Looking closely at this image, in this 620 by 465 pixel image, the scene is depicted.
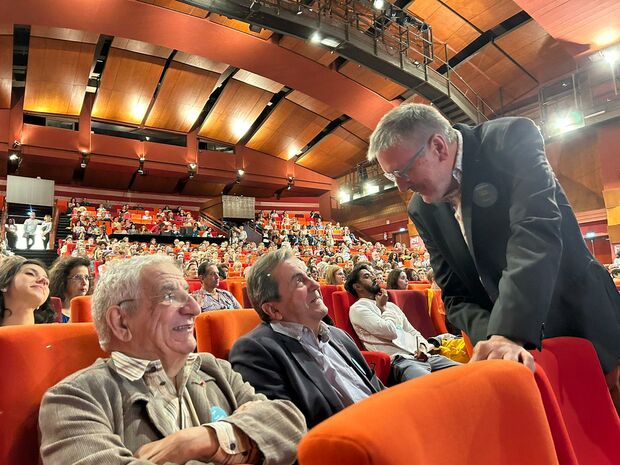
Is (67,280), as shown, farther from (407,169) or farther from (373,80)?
(373,80)

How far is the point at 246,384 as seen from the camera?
127 cm

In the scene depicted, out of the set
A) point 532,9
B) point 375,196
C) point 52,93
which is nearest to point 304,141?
point 375,196

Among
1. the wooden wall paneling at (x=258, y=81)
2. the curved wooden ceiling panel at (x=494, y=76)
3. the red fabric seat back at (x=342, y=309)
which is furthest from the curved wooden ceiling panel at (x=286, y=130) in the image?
the red fabric seat back at (x=342, y=309)

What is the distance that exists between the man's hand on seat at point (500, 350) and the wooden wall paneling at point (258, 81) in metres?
13.1

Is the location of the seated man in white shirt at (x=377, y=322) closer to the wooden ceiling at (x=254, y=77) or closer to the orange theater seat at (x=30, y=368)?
the orange theater seat at (x=30, y=368)

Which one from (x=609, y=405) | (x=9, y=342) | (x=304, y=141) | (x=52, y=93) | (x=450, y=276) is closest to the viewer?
(x=609, y=405)

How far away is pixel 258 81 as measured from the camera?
13.3 meters

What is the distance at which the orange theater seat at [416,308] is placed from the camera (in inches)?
147

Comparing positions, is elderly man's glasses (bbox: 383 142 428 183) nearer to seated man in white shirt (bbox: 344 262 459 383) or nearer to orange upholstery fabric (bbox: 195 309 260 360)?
orange upholstery fabric (bbox: 195 309 260 360)

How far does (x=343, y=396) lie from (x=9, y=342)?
3.12 ft

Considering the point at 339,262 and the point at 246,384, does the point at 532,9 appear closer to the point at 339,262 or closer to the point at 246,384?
the point at 339,262

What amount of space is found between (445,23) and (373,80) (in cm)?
234

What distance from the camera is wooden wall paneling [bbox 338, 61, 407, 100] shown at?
11.6 m

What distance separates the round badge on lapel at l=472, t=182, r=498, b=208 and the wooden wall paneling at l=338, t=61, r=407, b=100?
11022 mm
